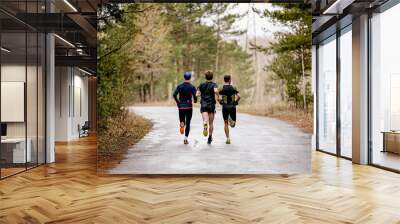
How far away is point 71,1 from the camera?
6711mm

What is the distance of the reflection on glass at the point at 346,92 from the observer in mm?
7823

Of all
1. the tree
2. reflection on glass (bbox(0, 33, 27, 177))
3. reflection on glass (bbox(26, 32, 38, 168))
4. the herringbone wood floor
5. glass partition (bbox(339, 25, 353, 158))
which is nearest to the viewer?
the herringbone wood floor

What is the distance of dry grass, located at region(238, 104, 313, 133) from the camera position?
6.14 m

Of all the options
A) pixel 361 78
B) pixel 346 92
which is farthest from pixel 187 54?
pixel 346 92

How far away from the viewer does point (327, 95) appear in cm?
899

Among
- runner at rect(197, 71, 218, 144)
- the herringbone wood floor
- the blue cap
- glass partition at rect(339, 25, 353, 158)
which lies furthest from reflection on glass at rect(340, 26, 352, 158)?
the blue cap

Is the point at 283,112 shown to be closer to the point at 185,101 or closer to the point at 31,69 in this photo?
the point at 185,101

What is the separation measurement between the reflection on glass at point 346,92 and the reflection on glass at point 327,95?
37 centimetres

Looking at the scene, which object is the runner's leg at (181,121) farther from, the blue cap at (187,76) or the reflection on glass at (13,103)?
the reflection on glass at (13,103)

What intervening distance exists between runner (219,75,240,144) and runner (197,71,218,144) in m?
0.14

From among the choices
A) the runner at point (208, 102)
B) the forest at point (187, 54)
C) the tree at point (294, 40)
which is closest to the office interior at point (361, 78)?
the tree at point (294, 40)

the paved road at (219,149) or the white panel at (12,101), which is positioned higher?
the white panel at (12,101)

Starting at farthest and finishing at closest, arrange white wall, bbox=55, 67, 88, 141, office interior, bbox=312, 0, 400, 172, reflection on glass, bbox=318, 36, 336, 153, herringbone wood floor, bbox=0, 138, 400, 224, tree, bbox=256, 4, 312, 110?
white wall, bbox=55, 67, 88, 141, reflection on glass, bbox=318, 36, 336, 153, office interior, bbox=312, 0, 400, 172, tree, bbox=256, 4, 312, 110, herringbone wood floor, bbox=0, 138, 400, 224

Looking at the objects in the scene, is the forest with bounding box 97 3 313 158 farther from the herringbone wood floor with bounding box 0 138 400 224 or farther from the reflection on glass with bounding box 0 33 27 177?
the reflection on glass with bounding box 0 33 27 177
